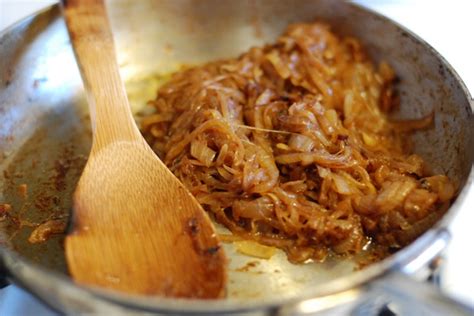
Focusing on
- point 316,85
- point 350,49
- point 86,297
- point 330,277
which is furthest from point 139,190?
point 350,49

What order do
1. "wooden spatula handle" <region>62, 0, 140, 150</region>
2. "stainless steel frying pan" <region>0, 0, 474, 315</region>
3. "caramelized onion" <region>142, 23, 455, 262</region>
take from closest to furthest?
1. "stainless steel frying pan" <region>0, 0, 474, 315</region>
2. "caramelized onion" <region>142, 23, 455, 262</region>
3. "wooden spatula handle" <region>62, 0, 140, 150</region>

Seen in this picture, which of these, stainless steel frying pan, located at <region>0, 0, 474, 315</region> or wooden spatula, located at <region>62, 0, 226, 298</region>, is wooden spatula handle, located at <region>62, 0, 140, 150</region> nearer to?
wooden spatula, located at <region>62, 0, 226, 298</region>

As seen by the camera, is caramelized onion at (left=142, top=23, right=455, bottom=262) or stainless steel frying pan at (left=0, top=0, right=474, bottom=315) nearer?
stainless steel frying pan at (left=0, top=0, right=474, bottom=315)

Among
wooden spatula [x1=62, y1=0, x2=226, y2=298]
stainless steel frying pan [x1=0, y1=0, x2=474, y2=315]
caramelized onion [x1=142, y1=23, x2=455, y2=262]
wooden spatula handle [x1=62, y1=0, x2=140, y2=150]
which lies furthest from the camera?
wooden spatula handle [x1=62, y1=0, x2=140, y2=150]

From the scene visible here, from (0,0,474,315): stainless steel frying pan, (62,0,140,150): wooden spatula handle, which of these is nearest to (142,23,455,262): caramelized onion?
(0,0,474,315): stainless steel frying pan

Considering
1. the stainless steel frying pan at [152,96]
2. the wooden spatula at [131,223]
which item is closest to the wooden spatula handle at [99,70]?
the wooden spatula at [131,223]
